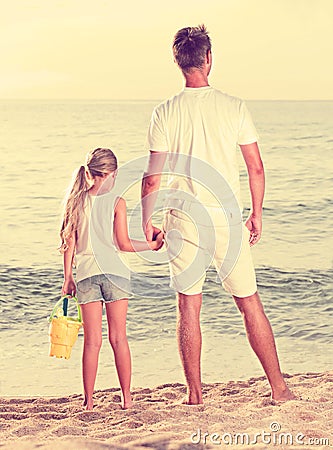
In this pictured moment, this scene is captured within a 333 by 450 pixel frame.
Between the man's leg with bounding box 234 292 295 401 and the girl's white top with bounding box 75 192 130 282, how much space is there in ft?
2.01

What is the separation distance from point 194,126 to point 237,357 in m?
3.04

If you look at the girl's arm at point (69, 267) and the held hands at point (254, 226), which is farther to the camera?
the girl's arm at point (69, 267)

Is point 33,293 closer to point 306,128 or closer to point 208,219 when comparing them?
point 208,219

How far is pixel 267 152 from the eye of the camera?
23281mm

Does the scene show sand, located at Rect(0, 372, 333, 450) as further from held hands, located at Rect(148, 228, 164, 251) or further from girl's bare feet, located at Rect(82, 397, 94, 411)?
held hands, located at Rect(148, 228, 164, 251)

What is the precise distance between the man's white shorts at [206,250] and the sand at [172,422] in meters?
0.60

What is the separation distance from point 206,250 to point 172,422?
0.82 metres

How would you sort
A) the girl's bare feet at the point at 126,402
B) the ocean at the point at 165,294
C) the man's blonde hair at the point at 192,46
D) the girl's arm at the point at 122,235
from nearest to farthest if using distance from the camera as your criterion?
1. the man's blonde hair at the point at 192,46
2. the girl's arm at the point at 122,235
3. the girl's bare feet at the point at 126,402
4. the ocean at the point at 165,294

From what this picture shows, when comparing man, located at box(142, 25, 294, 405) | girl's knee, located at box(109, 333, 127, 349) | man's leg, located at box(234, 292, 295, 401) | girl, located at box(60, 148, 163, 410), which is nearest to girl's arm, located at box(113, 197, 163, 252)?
girl, located at box(60, 148, 163, 410)

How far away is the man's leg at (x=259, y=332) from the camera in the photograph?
13.7ft

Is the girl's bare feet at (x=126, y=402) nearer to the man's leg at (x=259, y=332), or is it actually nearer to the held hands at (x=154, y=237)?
the man's leg at (x=259, y=332)

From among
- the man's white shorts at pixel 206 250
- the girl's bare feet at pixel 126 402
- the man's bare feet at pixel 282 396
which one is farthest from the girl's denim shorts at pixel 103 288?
the man's bare feet at pixel 282 396

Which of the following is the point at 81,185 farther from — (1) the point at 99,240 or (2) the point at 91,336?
(2) the point at 91,336

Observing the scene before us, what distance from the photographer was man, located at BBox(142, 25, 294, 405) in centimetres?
399
